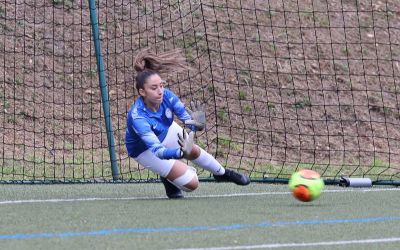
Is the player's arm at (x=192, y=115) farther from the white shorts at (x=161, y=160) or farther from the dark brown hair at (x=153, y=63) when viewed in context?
the dark brown hair at (x=153, y=63)

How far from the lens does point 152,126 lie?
9.10 meters

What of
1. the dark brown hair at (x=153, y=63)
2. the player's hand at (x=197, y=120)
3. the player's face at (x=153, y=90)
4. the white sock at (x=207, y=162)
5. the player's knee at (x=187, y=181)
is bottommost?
the player's knee at (x=187, y=181)

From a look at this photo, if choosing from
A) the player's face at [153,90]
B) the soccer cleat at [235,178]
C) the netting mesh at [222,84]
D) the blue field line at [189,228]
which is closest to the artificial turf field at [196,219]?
the blue field line at [189,228]

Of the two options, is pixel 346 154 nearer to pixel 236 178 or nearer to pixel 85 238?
pixel 236 178

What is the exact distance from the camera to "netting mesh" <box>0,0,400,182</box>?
46.4ft

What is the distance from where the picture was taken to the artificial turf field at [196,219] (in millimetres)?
6641

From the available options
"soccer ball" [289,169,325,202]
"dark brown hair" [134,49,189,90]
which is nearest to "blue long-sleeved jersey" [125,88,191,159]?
"dark brown hair" [134,49,189,90]

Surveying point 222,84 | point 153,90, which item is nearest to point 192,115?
point 153,90

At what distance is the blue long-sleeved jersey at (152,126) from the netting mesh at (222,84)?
3687mm

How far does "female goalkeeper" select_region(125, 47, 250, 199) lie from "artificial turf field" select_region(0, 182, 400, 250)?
0.74 ft

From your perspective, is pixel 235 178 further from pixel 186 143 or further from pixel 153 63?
pixel 153 63

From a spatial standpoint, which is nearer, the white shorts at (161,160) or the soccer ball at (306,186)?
the soccer ball at (306,186)

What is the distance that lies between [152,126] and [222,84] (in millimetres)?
6893

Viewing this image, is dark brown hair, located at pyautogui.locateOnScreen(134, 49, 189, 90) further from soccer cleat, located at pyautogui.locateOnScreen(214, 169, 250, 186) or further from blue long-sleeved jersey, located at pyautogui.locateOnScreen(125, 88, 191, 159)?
soccer cleat, located at pyautogui.locateOnScreen(214, 169, 250, 186)
